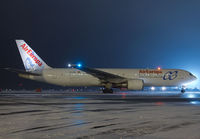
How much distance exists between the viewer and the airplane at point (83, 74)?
3912 centimetres

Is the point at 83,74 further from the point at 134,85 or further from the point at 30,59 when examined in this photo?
the point at 134,85

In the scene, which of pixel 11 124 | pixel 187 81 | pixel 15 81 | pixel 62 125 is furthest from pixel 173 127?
pixel 15 81

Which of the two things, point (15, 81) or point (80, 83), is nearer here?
point (80, 83)

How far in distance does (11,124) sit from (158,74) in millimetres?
34597

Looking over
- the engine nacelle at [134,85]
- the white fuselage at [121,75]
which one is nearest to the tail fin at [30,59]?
the white fuselage at [121,75]

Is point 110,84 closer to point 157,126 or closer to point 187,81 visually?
point 187,81

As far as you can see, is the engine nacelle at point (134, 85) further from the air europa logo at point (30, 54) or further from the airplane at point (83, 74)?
the air europa logo at point (30, 54)

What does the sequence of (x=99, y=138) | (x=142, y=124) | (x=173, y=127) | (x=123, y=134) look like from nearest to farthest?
1. (x=99, y=138)
2. (x=123, y=134)
3. (x=173, y=127)
4. (x=142, y=124)

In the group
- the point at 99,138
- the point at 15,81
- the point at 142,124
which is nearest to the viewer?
the point at 99,138

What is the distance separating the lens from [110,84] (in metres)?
39.4

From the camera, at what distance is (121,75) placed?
41125 mm

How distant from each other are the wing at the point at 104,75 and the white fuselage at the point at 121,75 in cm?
89

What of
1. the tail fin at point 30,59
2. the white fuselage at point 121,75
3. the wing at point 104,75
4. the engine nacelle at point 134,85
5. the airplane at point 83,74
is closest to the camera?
the engine nacelle at point 134,85

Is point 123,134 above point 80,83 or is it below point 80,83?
below
